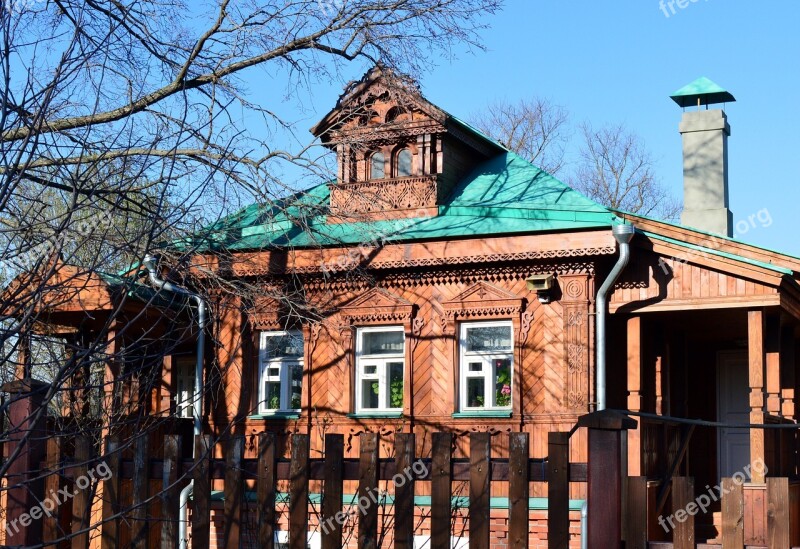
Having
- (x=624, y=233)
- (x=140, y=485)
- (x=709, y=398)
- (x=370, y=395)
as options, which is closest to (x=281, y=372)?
(x=370, y=395)

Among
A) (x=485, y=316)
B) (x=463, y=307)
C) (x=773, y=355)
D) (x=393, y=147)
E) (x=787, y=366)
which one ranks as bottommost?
(x=787, y=366)

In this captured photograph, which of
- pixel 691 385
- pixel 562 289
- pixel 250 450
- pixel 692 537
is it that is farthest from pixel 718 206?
pixel 692 537

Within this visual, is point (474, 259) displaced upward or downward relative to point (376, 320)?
upward

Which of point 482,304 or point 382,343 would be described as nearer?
point 482,304

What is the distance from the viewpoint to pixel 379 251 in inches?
606

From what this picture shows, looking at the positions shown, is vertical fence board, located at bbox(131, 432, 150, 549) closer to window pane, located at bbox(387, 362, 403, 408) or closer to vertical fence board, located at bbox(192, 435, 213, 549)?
vertical fence board, located at bbox(192, 435, 213, 549)

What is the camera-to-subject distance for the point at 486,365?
15.0m

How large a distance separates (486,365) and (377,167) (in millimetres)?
3835

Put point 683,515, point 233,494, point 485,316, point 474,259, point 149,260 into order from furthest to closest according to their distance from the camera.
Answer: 1. point 485,316
2. point 474,259
3. point 149,260
4. point 233,494
5. point 683,515

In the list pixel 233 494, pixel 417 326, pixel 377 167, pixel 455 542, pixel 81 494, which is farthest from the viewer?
pixel 377 167

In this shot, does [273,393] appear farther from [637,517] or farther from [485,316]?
[637,517]

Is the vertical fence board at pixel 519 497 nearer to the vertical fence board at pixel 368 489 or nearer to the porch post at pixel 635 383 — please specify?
the vertical fence board at pixel 368 489

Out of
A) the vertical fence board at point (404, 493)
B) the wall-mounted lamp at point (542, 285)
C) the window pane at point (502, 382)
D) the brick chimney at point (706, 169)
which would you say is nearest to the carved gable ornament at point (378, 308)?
the window pane at point (502, 382)

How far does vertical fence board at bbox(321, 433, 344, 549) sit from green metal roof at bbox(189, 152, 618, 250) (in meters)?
8.89
